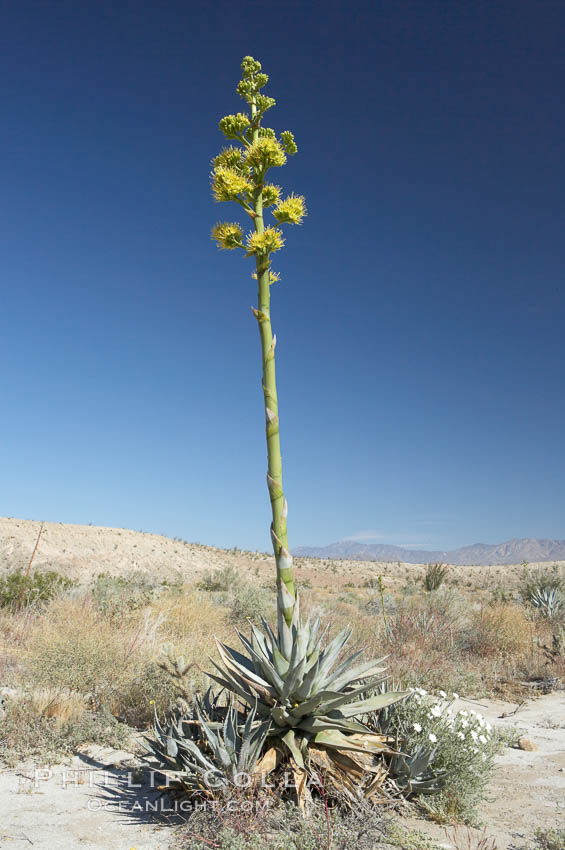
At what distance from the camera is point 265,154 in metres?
4.21

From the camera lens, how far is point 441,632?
9.38 meters

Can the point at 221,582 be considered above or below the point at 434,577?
below

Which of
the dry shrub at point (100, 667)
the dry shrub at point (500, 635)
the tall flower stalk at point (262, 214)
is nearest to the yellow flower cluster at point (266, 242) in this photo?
the tall flower stalk at point (262, 214)

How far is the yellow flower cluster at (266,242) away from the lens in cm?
414

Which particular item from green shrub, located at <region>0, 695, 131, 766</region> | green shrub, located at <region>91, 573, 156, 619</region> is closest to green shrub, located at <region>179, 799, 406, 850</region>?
green shrub, located at <region>0, 695, 131, 766</region>

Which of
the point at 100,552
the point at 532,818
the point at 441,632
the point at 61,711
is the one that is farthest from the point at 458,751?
the point at 100,552

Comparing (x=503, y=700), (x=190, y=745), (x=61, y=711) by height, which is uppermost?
(x=190, y=745)

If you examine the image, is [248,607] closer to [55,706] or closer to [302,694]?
[55,706]

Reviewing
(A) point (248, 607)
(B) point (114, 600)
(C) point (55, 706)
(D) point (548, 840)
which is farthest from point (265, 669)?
(A) point (248, 607)

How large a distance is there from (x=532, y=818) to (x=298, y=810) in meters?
1.84

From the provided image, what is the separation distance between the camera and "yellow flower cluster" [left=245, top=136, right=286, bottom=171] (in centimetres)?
420

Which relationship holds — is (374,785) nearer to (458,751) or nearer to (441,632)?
(458,751)

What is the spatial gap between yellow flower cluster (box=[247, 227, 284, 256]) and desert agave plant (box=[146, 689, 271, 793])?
3.36 meters

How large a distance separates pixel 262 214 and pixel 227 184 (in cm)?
39
